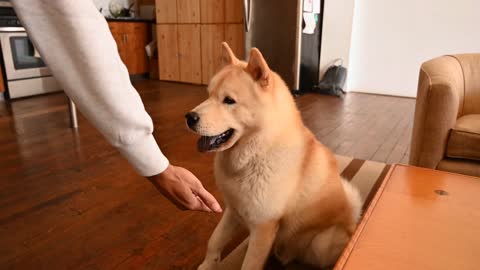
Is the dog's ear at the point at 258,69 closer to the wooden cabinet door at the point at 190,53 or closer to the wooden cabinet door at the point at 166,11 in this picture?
the wooden cabinet door at the point at 190,53

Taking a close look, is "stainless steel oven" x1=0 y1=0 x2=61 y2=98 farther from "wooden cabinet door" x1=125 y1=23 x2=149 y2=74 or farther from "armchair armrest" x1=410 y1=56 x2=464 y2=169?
"armchair armrest" x1=410 y1=56 x2=464 y2=169

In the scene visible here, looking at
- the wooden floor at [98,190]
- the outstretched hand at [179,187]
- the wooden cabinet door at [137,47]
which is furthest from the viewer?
the wooden cabinet door at [137,47]

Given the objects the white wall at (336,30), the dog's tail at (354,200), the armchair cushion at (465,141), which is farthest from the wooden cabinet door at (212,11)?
the dog's tail at (354,200)

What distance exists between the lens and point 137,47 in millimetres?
4980

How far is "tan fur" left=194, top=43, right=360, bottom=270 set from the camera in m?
0.96

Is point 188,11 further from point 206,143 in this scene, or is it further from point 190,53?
point 206,143

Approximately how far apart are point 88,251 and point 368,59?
3755mm

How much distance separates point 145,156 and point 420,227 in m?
0.61

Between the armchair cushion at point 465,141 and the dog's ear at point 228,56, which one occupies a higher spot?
the dog's ear at point 228,56

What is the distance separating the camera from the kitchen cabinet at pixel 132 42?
15.2 feet

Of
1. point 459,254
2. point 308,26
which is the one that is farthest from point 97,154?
point 308,26

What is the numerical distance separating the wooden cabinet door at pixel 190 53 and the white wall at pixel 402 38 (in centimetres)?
194

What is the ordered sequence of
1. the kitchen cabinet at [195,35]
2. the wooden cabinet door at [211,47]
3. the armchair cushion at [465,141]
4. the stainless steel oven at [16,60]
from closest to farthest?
1. the armchair cushion at [465,141]
2. the stainless steel oven at [16,60]
3. the kitchen cabinet at [195,35]
4. the wooden cabinet door at [211,47]

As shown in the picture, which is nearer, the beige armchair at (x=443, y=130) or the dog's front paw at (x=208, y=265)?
the dog's front paw at (x=208, y=265)
